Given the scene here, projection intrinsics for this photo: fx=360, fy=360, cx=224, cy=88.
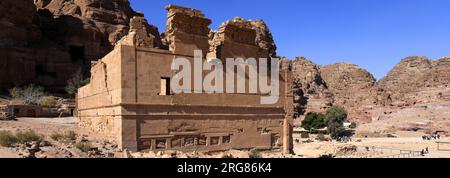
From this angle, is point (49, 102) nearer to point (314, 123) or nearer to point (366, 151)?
point (366, 151)

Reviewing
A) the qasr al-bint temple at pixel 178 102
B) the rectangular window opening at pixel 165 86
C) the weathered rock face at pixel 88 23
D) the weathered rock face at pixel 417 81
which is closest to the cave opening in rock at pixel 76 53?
the weathered rock face at pixel 88 23

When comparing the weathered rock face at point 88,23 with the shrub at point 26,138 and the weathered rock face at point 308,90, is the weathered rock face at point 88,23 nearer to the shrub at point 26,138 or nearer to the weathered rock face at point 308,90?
the shrub at point 26,138

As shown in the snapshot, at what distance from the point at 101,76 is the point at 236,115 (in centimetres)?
560

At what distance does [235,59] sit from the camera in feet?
49.3

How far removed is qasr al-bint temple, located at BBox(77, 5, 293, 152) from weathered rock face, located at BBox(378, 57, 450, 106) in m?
55.9

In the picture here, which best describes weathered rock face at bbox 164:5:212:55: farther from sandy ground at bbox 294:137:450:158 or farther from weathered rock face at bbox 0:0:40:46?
weathered rock face at bbox 0:0:40:46

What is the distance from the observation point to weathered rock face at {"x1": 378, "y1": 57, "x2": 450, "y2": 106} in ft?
211

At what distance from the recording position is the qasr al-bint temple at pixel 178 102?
11820 mm

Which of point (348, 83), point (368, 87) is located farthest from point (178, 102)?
point (348, 83)

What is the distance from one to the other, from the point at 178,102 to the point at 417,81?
71.6m

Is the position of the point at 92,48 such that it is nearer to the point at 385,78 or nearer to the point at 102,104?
the point at 102,104

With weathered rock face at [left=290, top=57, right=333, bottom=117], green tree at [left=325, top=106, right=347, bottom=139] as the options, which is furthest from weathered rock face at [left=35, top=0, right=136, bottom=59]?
weathered rock face at [left=290, top=57, right=333, bottom=117]

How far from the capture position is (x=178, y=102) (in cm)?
1298
